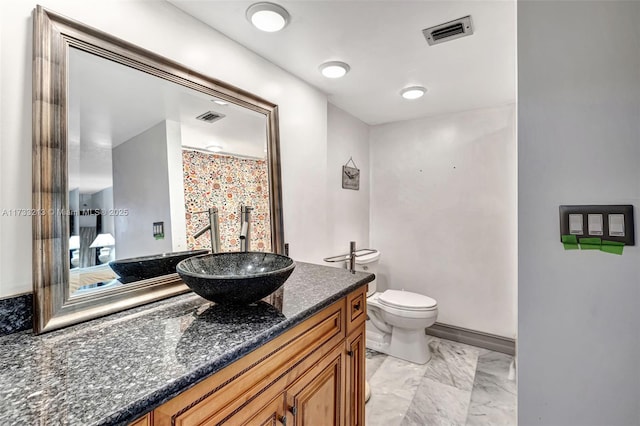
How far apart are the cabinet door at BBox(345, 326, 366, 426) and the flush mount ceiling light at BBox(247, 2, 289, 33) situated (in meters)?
1.48

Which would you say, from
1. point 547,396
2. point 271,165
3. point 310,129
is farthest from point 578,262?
point 310,129

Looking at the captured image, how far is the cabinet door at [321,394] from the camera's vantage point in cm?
98

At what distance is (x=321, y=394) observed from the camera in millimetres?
1104

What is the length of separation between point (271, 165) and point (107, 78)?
846 mm

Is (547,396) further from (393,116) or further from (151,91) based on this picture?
(393,116)

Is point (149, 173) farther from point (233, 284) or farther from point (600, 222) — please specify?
point (600, 222)

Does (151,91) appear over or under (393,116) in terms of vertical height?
under

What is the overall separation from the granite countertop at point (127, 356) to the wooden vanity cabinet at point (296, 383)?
5 centimetres

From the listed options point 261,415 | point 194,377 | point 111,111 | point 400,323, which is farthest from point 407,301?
point 111,111

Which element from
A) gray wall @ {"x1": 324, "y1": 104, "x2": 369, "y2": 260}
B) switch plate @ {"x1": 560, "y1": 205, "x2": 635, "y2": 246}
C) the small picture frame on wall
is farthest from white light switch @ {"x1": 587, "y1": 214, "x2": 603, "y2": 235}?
the small picture frame on wall

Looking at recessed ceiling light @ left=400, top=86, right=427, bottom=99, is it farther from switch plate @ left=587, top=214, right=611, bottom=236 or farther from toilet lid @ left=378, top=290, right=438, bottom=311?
toilet lid @ left=378, top=290, right=438, bottom=311

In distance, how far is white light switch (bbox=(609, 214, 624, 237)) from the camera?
98 centimetres

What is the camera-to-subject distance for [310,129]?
82.6 inches

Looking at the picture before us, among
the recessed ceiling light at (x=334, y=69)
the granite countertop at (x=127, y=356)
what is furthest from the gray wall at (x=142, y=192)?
the recessed ceiling light at (x=334, y=69)
